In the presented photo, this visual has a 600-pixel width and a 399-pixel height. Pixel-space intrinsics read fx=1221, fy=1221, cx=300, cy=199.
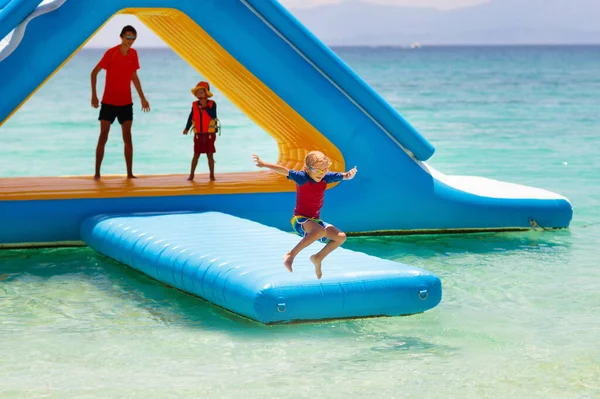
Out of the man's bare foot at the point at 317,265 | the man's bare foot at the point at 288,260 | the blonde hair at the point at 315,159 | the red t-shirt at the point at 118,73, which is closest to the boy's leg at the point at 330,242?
the man's bare foot at the point at 317,265

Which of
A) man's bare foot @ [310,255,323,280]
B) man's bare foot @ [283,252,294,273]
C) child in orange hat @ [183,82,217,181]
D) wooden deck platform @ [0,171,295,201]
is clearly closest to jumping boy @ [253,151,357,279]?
man's bare foot @ [310,255,323,280]

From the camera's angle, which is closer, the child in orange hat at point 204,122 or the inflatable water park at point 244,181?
the inflatable water park at point 244,181

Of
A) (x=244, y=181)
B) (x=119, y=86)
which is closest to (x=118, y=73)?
(x=119, y=86)

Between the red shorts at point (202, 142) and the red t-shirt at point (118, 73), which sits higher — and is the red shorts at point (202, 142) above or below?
below

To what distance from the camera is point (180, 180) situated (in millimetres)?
8953

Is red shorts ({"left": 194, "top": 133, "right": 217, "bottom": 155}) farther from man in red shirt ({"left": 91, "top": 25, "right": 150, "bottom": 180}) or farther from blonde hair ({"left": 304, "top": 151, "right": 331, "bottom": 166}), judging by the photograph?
blonde hair ({"left": 304, "top": 151, "right": 331, "bottom": 166})

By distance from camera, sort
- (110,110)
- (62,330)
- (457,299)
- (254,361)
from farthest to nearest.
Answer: (110,110) → (457,299) → (62,330) → (254,361)

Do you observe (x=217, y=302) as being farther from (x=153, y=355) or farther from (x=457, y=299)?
(x=457, y=299)

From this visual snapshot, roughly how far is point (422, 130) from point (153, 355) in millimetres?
16548

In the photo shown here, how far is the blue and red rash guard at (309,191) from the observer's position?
5863 mm

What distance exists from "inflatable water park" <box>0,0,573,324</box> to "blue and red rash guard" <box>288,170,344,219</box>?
783 millimetres

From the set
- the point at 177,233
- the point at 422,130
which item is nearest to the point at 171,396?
the point at 177,233

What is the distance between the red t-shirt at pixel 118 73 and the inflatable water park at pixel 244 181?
1.29 ft

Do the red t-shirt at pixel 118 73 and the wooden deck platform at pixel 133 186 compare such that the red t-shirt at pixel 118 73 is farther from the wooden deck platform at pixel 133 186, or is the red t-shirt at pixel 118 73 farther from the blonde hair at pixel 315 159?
the blonde hair at pixel 315 159
